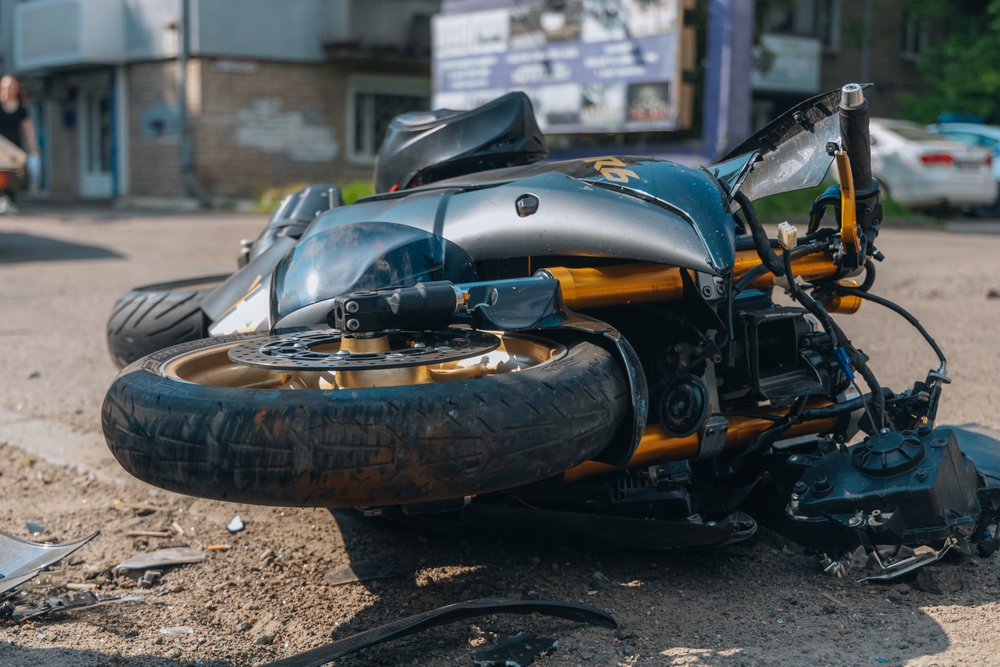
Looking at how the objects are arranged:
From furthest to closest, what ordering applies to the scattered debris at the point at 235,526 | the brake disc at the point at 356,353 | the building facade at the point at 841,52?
1. the building facade at the point at 841,52
2. the scattered debris at the point at 235,526
3. the brake disc at the point at 356,353

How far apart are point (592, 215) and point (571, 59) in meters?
12.2

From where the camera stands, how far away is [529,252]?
260 centimetres

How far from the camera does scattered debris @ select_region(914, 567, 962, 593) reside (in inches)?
98.7

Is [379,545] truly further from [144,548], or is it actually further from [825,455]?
[825,455]

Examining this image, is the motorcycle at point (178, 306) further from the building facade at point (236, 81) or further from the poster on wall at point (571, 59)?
the building facade at point (236, 81)

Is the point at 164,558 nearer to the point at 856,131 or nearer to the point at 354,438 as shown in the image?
the point at 354,438

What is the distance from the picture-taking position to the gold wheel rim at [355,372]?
7.16 ft

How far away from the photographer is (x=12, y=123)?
1556 centimetres

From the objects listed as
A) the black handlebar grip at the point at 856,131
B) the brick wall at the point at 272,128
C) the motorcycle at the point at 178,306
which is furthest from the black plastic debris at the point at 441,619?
the brick wall at the point at 272,128

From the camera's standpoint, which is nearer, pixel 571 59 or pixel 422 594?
pixel 422 594

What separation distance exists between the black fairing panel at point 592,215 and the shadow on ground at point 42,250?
8.94 metres

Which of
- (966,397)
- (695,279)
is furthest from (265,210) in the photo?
(695,279)

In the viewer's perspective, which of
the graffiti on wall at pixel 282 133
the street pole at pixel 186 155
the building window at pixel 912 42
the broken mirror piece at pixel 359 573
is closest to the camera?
the broken mirror piece at pixel 359 573

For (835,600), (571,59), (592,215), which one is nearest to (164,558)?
(592,215)
